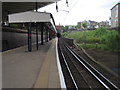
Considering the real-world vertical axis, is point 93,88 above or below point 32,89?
below

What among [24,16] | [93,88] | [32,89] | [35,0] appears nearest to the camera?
[32,89]

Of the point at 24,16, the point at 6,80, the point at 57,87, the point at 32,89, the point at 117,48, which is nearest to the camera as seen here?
the point at 117,48

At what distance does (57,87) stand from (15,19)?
39.8 feet

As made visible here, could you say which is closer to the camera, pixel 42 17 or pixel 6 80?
pixel 6 80

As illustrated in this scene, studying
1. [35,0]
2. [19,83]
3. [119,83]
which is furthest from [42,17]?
[19,83]

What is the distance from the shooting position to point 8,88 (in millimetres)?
5379

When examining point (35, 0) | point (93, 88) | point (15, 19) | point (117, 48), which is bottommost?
point (93, 88)

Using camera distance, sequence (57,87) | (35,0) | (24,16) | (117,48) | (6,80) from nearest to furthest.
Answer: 1. (117,48)
2. (57,87)
3. (6,80)
4. (24,16)
5. (35,0)

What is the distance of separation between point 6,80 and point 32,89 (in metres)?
1.47

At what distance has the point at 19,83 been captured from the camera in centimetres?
592

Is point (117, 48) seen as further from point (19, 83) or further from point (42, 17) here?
point (42, 17)

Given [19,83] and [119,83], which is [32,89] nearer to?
[19,83]

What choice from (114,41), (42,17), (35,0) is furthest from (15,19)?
(114,41)

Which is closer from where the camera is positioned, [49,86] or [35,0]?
[49,86]
